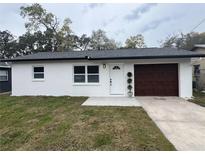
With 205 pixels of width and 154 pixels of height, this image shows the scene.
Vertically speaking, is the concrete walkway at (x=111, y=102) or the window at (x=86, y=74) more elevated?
the window at (x=86, y=74)

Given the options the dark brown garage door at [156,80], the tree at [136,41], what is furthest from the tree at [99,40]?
the dark brown garage door at [156,80]

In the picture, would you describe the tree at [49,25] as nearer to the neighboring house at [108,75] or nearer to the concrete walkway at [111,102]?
the neighboring house at [108,75]

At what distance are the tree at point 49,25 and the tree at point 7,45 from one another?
7194 millimetres

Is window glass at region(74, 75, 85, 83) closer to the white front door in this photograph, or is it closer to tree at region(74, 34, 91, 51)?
the white front door

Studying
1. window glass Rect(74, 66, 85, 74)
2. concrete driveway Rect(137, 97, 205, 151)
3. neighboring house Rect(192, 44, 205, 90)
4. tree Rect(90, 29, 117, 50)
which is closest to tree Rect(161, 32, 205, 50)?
tree Rect(90, 29, 117, 50)

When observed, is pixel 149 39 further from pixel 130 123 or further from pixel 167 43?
pixel 130 123

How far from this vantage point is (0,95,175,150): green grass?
4199 millimetres

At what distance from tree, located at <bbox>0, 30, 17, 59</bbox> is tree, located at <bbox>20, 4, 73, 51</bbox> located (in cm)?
719

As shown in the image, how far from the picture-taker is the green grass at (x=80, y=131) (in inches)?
165

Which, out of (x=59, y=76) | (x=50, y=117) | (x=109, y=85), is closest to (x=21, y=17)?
(x=59, y=76)

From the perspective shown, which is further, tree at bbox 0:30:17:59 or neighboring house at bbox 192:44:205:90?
tree at bbox 0:30:17:59

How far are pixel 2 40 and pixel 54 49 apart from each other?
12.6 meters

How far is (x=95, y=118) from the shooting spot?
649cm

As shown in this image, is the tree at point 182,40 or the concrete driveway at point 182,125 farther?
the tree at point 182,40
